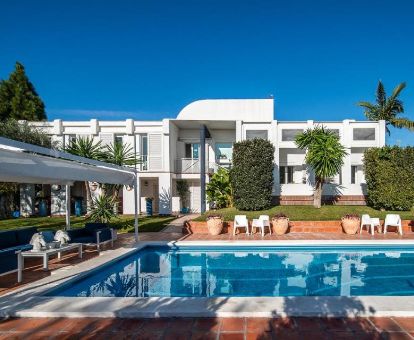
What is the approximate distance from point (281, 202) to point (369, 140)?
7.46 meters

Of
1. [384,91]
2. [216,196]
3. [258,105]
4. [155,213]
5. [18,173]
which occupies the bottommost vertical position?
[155,213]

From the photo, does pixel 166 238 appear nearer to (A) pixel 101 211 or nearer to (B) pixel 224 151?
(A) pixel 101 211

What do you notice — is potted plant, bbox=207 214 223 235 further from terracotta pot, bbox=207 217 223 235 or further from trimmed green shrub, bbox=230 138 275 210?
trimmed green shrub, bbox=230 138 275 210

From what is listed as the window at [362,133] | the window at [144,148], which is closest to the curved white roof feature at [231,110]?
the window at [144,148]

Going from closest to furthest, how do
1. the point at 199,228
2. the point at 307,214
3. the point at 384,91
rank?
the point at 199,228 < the point at 307,214 < the point at 384,91

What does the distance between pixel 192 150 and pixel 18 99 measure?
66.4 ft

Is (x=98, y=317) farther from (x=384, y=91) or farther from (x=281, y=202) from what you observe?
(x=384, y=91)

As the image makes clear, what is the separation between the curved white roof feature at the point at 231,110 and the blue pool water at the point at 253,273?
15.1 m

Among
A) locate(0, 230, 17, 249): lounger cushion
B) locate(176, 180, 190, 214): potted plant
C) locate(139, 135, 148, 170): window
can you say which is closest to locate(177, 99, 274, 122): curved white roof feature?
locate(139, 135, 148, 170): window

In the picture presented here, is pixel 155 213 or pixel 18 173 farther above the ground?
pixel 18 173

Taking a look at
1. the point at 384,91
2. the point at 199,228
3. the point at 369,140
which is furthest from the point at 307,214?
the point at 384,91

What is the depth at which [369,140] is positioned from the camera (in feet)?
67.2

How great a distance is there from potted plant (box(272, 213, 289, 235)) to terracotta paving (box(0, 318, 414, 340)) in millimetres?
8195

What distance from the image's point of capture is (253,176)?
14.8 m
